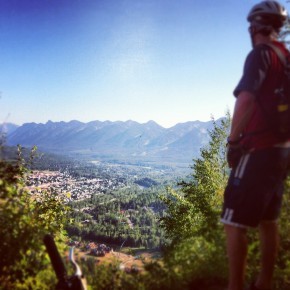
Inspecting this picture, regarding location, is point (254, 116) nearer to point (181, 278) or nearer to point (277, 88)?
point (277, 88)

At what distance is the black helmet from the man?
0.80 feet

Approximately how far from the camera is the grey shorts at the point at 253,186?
2438mm

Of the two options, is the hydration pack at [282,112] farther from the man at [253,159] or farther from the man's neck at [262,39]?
the man's neck at [262,39]

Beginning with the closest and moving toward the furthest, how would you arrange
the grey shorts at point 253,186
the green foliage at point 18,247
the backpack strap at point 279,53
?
the grey shorts at point 253,186
the backpack strap at point 279,53
the green foliage at point 18,247

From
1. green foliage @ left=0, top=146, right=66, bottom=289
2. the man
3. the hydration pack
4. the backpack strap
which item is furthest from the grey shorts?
green foliage @ left=0, top=146, right=66, bottom=289

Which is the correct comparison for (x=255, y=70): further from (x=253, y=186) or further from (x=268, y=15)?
(x=253, y=186)

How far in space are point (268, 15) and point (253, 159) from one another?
147 centimetres

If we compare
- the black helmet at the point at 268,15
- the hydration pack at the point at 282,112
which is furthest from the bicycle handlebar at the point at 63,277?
the black helmet at the point at 268,15

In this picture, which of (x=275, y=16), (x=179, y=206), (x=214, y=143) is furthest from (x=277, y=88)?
(x=214, y=143)

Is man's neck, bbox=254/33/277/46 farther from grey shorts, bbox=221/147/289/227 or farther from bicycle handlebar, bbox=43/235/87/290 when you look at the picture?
bicycle handlebar, bbox=43/235/87/290

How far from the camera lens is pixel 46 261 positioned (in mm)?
3176

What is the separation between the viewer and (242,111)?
2566 millimetres

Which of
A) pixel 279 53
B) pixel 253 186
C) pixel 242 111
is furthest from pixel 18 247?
pixel 279 53

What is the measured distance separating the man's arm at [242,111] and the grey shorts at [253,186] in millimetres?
262
